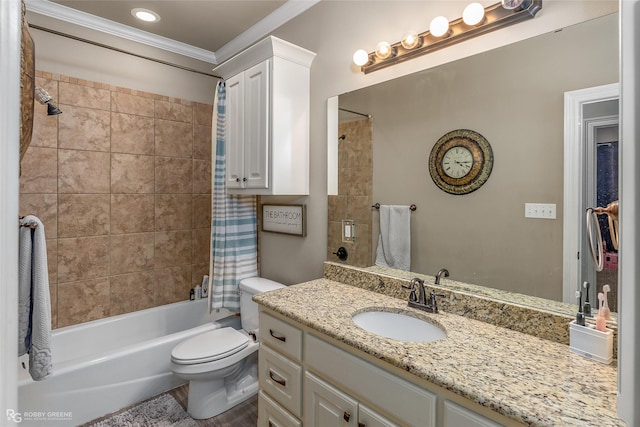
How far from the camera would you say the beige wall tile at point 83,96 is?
2.29m

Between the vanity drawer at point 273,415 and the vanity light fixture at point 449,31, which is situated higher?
the vanity light fixture at point 449,31

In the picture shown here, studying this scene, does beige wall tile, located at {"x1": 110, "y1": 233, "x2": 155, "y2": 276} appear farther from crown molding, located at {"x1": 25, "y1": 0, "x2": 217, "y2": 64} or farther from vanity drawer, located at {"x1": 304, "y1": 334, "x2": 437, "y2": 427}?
vanity drawer, located at {"x1": 304, "y1": 334, "x2": 437, "y2": 427}

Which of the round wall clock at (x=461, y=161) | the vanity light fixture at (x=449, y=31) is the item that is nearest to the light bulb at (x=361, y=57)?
the vanity light fixture at (x=449, y=31)

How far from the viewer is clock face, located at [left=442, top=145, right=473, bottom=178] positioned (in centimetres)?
137

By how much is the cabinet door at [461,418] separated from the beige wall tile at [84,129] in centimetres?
278

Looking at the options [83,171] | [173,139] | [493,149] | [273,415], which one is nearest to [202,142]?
[173,139]

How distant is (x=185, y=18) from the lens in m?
2.35

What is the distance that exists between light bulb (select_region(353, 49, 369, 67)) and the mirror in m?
0.14

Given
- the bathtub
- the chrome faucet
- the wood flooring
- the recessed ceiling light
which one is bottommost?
the wood flooring

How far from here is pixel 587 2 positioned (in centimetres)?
110

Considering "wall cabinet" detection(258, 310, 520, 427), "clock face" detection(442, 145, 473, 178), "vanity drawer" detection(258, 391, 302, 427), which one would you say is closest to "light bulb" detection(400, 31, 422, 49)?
"clock face" detection(442, 145, 473, 178)

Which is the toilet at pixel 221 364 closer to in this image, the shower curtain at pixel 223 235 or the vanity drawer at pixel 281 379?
the shower curtain at pixel 223 235

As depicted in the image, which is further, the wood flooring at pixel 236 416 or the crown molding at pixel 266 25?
the crown molding at pixel 266 25

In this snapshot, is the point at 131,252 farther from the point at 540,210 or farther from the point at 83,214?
the point at 540,210
